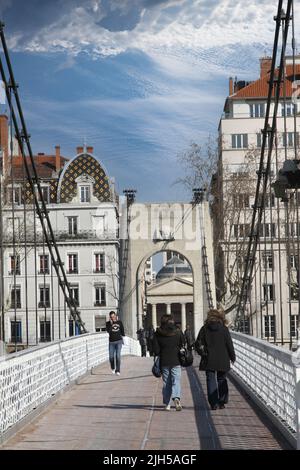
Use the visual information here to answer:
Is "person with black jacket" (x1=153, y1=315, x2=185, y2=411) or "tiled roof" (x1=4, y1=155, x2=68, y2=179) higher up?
"tiled roof" (x1=4, y1=155, x2=68, y2=179)

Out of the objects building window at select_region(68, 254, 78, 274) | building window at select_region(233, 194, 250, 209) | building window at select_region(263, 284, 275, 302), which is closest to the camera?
building window at select_region(263, 284, 275, 302)

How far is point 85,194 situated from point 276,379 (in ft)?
214

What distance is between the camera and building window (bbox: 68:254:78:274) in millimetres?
76688

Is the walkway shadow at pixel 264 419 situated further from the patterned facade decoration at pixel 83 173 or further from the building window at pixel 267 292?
the patterned facade decoration at pixel 83 173

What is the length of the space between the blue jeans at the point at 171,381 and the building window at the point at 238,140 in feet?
200

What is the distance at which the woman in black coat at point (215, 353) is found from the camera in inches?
615

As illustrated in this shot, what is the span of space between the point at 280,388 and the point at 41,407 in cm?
374

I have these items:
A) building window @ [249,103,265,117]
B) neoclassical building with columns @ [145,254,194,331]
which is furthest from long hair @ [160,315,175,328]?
neoclassical building with columns @ [145,254,194,331]

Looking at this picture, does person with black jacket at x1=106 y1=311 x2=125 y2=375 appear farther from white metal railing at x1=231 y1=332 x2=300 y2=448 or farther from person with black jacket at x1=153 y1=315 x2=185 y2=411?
person with black jacket at x1=153 y1=315 x2=185 y2=411

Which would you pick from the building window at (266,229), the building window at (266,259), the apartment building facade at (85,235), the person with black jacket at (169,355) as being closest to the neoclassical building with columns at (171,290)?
the apartment building facade at (85,235)

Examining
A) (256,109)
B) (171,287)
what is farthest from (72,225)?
(171,287)

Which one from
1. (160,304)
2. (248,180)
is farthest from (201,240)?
(160,304)

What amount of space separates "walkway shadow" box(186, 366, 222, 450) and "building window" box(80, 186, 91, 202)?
58098mm

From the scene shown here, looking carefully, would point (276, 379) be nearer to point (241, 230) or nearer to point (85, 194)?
point (241, 230)
